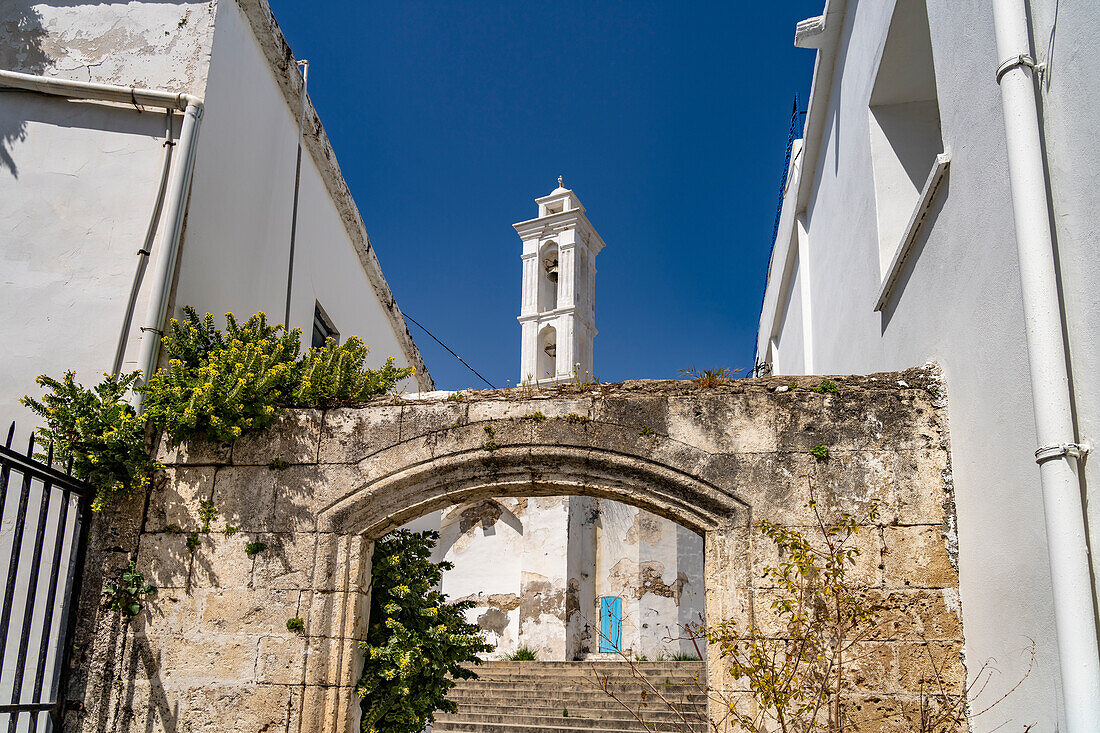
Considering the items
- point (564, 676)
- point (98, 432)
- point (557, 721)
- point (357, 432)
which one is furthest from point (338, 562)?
point (564, 676)

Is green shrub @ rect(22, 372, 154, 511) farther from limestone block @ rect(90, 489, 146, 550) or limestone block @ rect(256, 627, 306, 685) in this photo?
limestone block @ rect(256, 627, 306, 685)

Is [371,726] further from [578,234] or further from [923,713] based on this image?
[578,234]

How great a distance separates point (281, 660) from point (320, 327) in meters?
4.24

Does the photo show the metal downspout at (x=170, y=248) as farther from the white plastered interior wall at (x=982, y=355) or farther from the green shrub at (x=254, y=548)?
the white plastered interior wall at (x=982, y=355)

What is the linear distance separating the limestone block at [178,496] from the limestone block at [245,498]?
7cm

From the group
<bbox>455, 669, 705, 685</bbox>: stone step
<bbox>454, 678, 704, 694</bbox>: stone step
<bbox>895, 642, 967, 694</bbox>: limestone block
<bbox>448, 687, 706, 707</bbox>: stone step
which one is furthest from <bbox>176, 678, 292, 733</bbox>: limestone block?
<bbox>455, 669, 705, 685</bbox>: stone step

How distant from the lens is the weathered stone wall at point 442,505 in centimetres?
440

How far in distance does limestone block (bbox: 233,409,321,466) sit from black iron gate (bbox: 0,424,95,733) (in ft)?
2.69

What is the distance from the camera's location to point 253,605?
4.76m

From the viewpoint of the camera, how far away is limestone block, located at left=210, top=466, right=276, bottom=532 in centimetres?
490

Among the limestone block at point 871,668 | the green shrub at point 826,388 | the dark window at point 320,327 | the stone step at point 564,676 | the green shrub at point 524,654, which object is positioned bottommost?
the stone step at point 564,676

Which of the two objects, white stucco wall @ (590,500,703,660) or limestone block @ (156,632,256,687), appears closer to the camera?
limestone block @ (156,632,256,687)

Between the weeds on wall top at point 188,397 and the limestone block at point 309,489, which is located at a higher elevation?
the weeds on wall top at point 188,397

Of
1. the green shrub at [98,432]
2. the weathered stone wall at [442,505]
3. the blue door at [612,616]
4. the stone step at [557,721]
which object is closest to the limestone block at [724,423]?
the weathered stone wall at [442,505]
